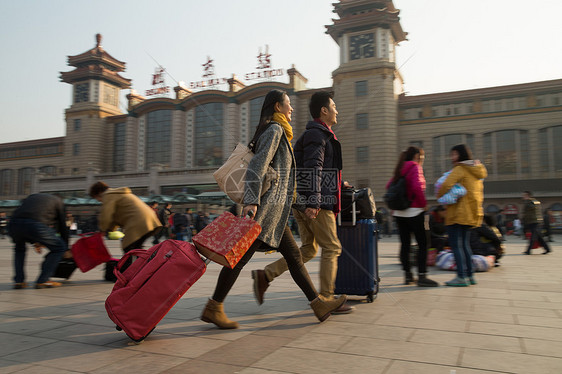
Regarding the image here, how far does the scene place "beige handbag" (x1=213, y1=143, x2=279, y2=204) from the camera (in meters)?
3.07

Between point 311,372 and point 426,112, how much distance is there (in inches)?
1536

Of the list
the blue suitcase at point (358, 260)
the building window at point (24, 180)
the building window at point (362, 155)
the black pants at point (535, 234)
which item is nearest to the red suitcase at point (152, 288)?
the blue suitcase at point (358, 260)

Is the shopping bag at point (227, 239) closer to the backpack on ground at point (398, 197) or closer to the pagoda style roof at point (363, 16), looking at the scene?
the backpack on ground at point (398, 197)

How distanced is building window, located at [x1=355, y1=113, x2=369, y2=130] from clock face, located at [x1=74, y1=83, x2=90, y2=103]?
1448 inches

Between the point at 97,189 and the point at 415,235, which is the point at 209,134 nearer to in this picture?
the point at 97,189

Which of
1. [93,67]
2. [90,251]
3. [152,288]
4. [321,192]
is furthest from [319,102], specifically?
[93,67]

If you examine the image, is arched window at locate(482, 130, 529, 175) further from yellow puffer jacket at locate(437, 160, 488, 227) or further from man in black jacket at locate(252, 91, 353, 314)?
man in black jacket at locate(252, 91, 353, 314)

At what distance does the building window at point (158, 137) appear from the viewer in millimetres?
49031

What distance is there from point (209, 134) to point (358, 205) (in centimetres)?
4362

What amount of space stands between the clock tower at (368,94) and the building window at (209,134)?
13.7 metres

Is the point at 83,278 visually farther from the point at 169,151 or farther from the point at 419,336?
the point at 169,151

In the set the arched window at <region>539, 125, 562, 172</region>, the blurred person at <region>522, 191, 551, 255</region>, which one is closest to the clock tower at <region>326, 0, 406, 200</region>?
the arched window at <region>539, 125, 562, 172</region>

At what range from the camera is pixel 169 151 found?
160 feet

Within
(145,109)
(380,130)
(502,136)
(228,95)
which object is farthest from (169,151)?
(502,136)
